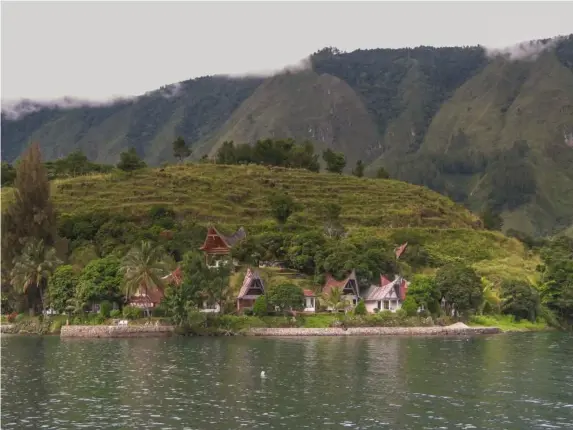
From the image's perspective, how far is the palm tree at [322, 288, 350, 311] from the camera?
350 ft

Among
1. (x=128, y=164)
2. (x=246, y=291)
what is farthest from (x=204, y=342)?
(x=128, y=164)

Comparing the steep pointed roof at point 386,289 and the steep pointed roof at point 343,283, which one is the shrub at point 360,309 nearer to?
the steep pointed roof at point 386,289

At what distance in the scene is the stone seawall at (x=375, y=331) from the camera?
320 ft

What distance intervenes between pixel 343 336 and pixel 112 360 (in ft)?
122

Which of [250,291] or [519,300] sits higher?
[250,291]

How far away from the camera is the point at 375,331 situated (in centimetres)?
10038

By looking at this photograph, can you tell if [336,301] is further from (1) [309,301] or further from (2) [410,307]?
(2) [410,307]

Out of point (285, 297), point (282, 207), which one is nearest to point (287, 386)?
point (285, 297)

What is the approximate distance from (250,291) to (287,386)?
52460 millimetres

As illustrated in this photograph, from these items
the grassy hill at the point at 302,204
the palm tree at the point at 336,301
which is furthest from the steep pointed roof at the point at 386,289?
the grassy hill at the point at 302,204

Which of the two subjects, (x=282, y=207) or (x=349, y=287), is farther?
(x=282, y=207)

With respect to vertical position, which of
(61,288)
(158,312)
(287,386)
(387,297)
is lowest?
(287,386)

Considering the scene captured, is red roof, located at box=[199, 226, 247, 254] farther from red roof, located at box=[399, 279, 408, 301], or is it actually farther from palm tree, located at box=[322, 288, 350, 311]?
red roof, located at box=[399, 279, 408, 301]

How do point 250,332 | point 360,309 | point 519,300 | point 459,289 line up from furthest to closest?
1. point 519,300
2. point 459,289
3. point 360,309
4. point 250,332
